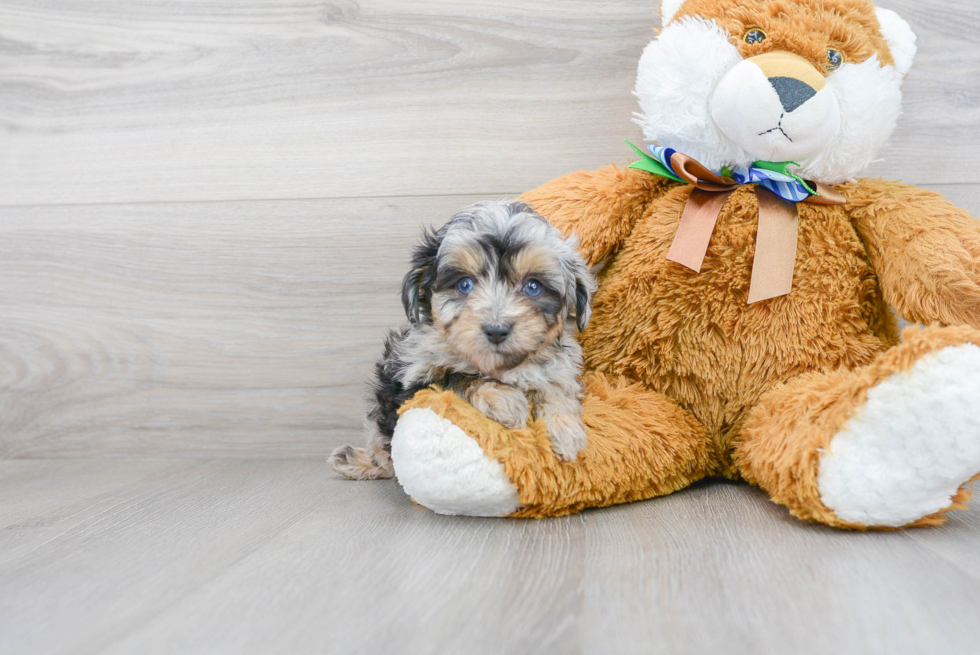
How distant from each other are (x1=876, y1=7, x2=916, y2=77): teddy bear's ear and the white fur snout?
26 centimetres

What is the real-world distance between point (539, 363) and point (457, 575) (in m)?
0.52

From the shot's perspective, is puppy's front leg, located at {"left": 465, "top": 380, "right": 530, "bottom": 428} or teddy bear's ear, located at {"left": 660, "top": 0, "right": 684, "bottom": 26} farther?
teddy bear's ear, located at {"left": 660, "top": 0, "right": 684, "bottom": 26}

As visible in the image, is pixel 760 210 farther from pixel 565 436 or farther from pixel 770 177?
pixel 565 436

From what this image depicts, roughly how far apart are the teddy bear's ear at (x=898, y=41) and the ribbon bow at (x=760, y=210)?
1.09ft

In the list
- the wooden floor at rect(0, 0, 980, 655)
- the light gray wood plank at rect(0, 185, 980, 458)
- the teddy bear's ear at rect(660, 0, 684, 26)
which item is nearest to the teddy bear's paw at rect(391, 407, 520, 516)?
the wooden floor at rect(0, 0, 980, 655)

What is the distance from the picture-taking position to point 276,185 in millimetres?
2057

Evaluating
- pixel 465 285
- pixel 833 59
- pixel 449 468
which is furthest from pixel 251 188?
pixel 833 59

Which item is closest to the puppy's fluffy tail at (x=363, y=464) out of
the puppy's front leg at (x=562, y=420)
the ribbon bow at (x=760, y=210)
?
the puppy's front leg at (x=562, y=420)

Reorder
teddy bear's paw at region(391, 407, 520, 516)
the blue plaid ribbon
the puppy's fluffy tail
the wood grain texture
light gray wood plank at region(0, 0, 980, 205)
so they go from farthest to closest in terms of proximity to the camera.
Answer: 1. light gray wood plank at region(0, 0, 980, 205)
2. the puppy's fluffy tail
3. the blue plaid ribbon
4. teddy bear's paw at region(391, 407, 520, 516)
5. the wood grain texture

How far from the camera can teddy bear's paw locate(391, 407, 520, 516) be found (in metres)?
1.30

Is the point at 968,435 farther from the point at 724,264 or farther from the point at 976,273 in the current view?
the point at 724,264

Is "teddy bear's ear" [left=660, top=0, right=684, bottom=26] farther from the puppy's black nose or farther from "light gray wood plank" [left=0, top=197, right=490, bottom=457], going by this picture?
the puppy's black nose

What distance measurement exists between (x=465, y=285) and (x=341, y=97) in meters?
0.90

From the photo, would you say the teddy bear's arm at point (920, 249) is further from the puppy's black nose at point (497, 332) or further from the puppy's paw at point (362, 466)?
the puppy's paw at point (362, 466)
